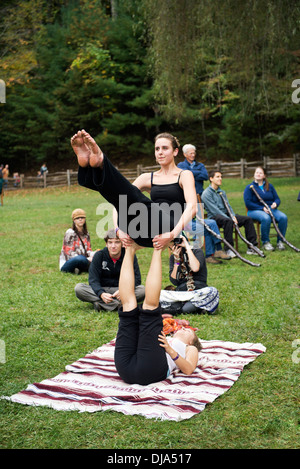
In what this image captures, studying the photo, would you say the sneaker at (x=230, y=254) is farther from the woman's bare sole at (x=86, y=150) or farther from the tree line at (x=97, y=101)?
the tree line at (x=97, y=101)

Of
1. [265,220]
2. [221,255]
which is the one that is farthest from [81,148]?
[265,220]

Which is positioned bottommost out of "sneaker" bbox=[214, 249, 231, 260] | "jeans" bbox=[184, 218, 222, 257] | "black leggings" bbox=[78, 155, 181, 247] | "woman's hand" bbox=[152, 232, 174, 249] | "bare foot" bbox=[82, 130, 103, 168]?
"sneaker" bbox=[214, 249, 231, 260]

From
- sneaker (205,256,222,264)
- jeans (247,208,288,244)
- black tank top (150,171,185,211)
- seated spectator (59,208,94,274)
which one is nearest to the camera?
black tank top (150,171,185,211)

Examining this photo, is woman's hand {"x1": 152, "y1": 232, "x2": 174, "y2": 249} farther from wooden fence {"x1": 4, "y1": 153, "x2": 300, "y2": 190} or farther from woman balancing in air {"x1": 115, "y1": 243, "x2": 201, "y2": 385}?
wooden fence {"x1": 4, "y1": 153, "x2": 300, "y2": 190}

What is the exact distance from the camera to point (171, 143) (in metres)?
5.26

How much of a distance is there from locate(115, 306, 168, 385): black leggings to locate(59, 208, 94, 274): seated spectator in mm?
4236

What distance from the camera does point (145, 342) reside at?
4008 mm

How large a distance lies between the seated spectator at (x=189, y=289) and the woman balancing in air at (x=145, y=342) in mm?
1755

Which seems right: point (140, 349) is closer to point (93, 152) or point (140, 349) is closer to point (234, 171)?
point (93, 152)

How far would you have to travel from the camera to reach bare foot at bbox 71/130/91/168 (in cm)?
349

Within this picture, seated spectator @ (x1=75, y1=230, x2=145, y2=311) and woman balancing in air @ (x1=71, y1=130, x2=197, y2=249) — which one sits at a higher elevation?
woman balancing in air @ (x1=71, y1=130, x2=197, y2=249)

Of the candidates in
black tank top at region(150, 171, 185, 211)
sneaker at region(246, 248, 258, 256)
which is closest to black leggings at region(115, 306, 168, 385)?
black tank top at region(150, 171, 185, 211)
